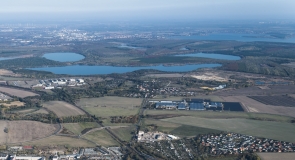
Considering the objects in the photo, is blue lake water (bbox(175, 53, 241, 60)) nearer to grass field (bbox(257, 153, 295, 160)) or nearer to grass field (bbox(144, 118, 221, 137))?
grass field (bbox(144, 118, 221, 137))

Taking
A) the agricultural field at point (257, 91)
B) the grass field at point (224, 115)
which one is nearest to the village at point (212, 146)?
the grass field at point (224, 115)

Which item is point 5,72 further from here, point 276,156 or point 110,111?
point 276,156

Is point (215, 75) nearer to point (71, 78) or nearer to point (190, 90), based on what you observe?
point (190, 90)

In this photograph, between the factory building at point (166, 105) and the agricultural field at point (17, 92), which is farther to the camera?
the agricultural field at point (17, 92)

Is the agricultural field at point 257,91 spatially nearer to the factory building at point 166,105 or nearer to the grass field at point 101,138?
the factory building at point 166,105

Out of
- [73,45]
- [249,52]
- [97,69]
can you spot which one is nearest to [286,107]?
[97,69]

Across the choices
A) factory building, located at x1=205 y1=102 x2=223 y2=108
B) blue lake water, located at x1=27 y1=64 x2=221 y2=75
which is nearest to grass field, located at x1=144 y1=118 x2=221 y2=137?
factory building, located at x1=205 y1=102 x2=223 y2=108

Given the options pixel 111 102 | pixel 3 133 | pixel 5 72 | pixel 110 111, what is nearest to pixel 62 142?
pixel 3 133
